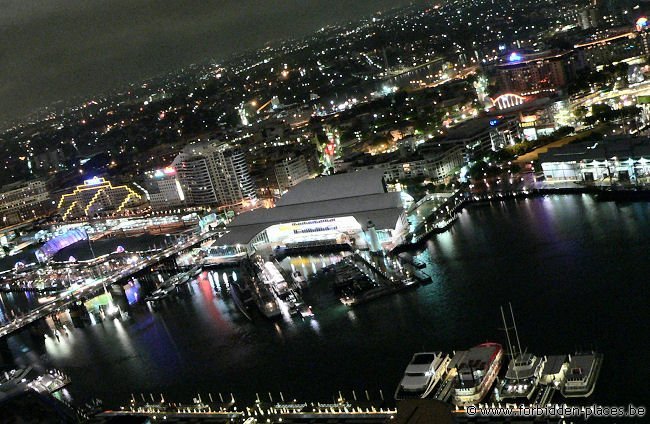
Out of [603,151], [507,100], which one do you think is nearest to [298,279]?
[603,151]

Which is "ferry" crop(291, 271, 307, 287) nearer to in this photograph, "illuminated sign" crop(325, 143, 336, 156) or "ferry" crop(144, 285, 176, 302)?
"ferry" crop(144, 285, 176, 302)

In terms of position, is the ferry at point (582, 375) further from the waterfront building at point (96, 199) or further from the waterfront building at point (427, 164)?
the waterfront building at point (96, 199)

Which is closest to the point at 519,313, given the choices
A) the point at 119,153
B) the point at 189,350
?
the point at 189,350

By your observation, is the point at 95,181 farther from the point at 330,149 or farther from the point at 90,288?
the point at 90,288

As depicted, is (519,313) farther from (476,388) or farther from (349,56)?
(349,56)

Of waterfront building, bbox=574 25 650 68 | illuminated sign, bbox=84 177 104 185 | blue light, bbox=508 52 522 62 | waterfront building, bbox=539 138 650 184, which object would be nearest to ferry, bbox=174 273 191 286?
waterfront building, bbox=539 138 650 184
